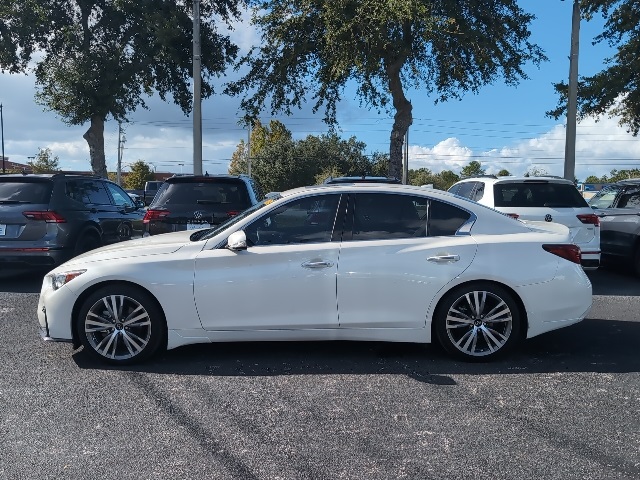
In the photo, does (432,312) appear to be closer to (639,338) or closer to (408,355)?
(408,355)

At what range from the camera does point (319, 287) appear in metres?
5.25

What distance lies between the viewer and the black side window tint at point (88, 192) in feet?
31.2

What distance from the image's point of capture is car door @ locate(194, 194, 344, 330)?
206 inches

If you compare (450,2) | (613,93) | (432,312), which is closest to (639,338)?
(432,312)

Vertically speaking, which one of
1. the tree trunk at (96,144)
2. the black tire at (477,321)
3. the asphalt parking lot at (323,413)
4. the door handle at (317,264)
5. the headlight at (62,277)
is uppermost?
the tree trunk at (96,144)

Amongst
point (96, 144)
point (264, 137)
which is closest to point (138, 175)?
Answer: point (264, 137)

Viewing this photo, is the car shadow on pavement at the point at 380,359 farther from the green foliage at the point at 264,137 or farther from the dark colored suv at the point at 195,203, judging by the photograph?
the green foliage at the point at 264,137

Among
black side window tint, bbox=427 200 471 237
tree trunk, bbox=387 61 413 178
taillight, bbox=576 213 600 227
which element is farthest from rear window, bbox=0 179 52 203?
tree trunk, bbox=387 61 413 178

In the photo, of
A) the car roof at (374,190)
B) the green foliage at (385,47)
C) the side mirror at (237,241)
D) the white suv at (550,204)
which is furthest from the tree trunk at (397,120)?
the side mirror at (237,241)

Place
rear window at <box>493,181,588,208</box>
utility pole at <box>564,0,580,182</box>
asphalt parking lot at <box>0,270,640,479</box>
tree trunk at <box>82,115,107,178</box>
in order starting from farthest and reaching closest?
1. tree trunk at <box>82,115,107,178</box>
2. utility pole at <box>564,0,580,182</box>
3. rear window at <box>493,181,588,208</box>
4. asphalt parking lot at <box>0,270,640,479</box>

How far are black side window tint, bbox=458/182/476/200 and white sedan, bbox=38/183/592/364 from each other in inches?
182

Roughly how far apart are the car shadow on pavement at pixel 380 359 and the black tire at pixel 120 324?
0.14 meters

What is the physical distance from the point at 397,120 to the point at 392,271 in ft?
47.6

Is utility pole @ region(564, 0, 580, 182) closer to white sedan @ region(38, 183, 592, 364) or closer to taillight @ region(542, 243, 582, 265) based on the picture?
taillight @ region(542, 243, 582, 265)
